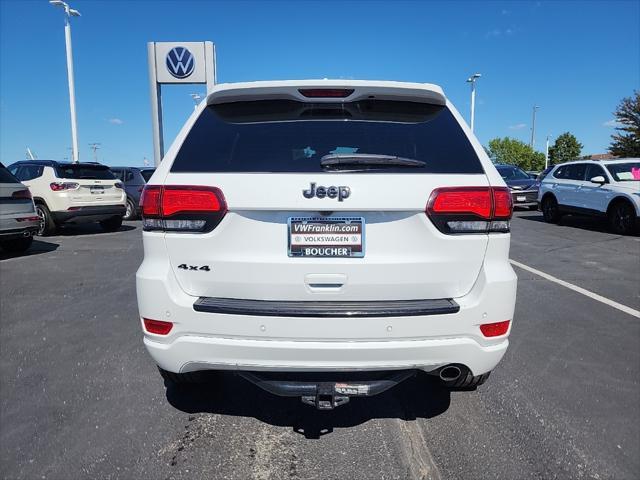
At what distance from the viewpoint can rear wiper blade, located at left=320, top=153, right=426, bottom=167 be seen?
2.30m

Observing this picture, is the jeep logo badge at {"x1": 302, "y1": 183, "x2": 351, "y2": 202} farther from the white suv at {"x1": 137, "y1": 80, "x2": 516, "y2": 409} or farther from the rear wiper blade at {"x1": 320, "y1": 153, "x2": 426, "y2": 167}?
the rear wiper blade at {"x1": 320, "y1": 153, "x2": 426, "y2": 167}

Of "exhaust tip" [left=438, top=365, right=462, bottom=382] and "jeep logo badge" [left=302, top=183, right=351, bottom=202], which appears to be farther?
"exhaust tip" [left=438, top=365, right=462, bottom=382]

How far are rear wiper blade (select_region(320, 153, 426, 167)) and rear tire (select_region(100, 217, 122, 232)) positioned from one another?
38.5ft

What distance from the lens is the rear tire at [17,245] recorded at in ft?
29.3

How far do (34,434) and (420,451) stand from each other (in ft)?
7.41

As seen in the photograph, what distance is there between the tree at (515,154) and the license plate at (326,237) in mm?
92195

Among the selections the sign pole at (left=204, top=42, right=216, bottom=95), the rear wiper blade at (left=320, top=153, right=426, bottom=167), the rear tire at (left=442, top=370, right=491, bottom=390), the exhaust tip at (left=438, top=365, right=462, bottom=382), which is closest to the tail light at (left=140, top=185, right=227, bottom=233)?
the rear wiper blade at (left=320, top=153, right=426, bottom=167)

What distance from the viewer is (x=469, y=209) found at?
7.61 feet

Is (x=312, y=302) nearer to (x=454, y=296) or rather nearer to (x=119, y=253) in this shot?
(x=454, y=296)

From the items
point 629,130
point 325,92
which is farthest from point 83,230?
point 629,130

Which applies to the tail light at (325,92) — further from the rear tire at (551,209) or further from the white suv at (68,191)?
the rear tire at (551,209)

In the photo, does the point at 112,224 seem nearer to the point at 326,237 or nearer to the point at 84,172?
the point at 84,172

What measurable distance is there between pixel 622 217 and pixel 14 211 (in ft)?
43.3

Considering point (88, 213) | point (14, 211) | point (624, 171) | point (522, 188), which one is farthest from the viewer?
point (522, 188)
